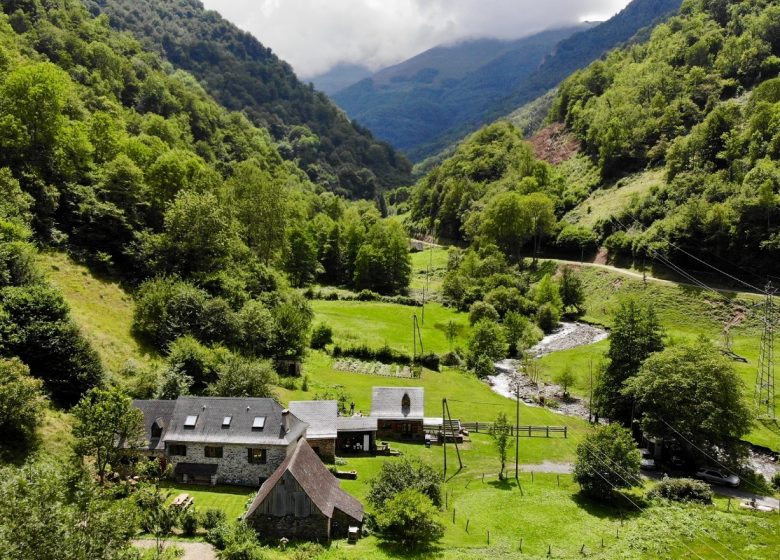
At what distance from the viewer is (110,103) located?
120375 millimetres

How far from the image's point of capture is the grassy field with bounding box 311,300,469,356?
88188 mm

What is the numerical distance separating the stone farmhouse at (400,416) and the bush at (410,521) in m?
20.0

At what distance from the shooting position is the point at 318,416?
5178cm

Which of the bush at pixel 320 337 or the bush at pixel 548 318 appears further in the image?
the bush at pixel 548 318

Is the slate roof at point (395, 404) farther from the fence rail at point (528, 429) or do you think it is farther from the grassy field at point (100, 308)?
the grassy field at point (100, 308)

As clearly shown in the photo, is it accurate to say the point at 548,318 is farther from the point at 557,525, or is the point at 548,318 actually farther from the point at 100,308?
the point at 100,308

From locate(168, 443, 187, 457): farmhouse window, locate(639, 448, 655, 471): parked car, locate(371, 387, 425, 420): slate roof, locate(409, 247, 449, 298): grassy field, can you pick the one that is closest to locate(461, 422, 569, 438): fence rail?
locate(371, 387, 425, 420): slate roof

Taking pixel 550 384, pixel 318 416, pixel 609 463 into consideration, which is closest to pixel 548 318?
pixel 550 384

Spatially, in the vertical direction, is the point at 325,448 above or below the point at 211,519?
below

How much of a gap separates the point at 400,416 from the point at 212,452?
70.7ft

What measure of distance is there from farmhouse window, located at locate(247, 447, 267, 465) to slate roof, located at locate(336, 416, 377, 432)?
31.6ft

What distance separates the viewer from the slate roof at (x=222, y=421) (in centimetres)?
4431

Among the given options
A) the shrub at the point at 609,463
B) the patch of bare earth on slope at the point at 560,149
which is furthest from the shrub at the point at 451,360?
the patch of bare earth on slope at the point at 560,149

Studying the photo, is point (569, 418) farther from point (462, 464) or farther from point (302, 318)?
point (302, 318)
